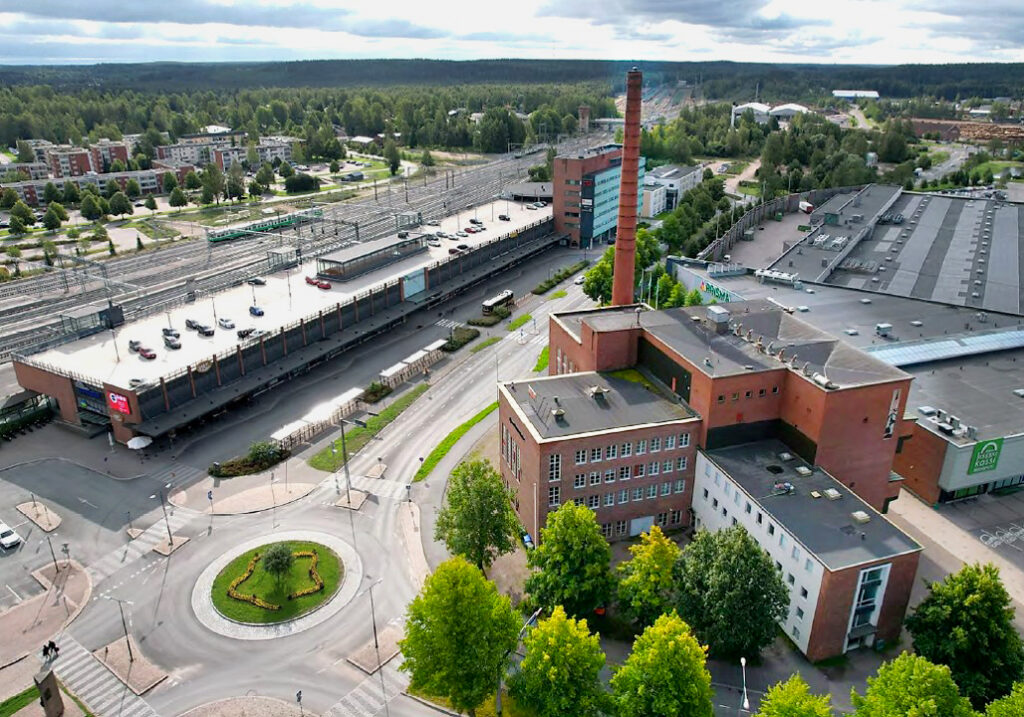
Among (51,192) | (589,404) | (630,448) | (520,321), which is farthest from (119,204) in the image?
(630,448)

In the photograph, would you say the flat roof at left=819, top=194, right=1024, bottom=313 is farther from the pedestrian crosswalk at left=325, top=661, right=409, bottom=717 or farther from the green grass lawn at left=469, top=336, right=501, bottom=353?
the pedestrian crosswalk at left=325, top=661, right=409, bottom=717

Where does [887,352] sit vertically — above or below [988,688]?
above

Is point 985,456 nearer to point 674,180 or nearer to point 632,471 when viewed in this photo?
point 632,471

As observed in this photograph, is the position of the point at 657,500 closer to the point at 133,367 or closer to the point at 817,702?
the point at 817,702

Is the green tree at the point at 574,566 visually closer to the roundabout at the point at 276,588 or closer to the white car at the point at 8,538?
the roundabout at the point at 276,588

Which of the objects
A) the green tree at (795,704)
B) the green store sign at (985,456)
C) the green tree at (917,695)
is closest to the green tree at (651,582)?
the green tree at (795,704)

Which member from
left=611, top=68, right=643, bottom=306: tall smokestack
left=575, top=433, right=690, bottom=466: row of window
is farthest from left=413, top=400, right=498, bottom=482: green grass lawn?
left=611, top=68, right=643, bottom=306: tall smokestack

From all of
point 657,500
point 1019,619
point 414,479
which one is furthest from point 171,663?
point 1019,619

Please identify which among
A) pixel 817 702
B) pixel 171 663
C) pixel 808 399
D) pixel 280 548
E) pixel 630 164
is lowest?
pixel 171 663

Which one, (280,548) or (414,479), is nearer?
(280,548)
